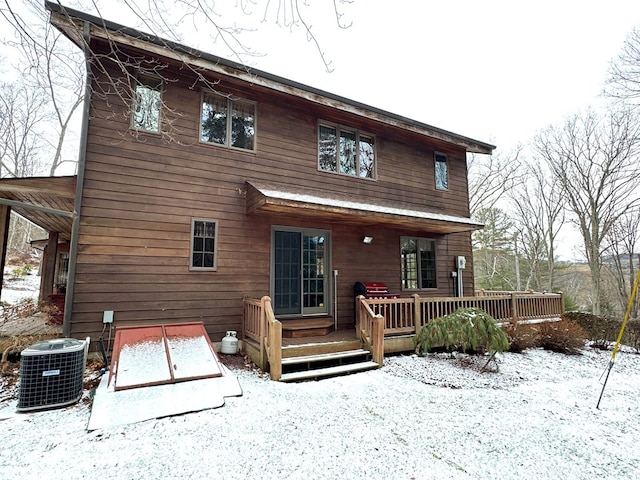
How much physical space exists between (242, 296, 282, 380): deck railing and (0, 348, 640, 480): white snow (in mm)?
278

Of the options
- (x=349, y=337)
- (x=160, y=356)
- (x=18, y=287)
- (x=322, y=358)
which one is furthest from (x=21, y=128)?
(x=322, y=358)

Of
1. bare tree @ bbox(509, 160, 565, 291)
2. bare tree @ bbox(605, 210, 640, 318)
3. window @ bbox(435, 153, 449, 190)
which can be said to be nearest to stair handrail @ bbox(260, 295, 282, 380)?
window @ bbox(435, 153, 449, 190)

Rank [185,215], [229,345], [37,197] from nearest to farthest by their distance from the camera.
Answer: [37,197], [229,345], [185,215]

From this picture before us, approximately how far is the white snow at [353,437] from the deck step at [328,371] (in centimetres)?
17

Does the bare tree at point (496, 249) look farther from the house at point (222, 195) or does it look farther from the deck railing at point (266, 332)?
the deck railing at point (266, 332)

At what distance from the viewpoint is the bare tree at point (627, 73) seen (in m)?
9.95

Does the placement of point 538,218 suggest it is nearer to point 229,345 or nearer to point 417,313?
point 417,313

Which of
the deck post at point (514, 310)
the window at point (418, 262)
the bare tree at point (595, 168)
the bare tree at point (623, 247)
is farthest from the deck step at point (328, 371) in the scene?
the bare tree at point (623, 247)

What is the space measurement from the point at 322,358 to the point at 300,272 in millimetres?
2243

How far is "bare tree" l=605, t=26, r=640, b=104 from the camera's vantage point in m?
9.95

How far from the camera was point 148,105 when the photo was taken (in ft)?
19.6

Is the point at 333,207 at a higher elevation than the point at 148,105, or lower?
lower

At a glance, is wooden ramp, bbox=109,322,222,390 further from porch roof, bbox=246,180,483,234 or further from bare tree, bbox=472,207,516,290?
bare tree, bbox=472,207,516,290

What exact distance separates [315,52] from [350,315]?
5771 millimetres
